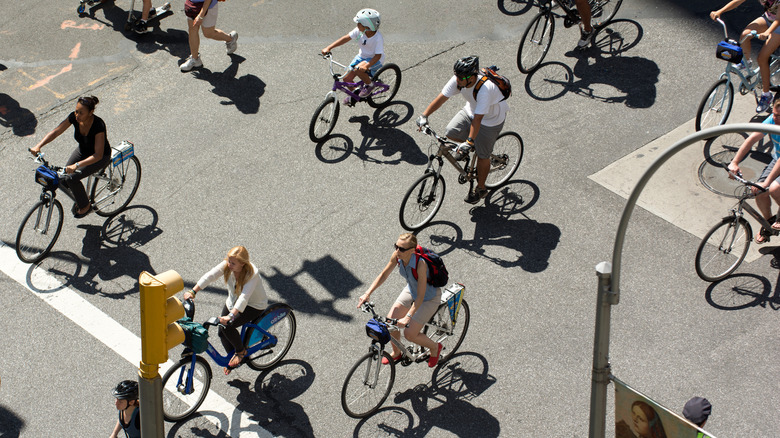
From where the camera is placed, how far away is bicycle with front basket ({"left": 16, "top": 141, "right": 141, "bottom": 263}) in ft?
26.2

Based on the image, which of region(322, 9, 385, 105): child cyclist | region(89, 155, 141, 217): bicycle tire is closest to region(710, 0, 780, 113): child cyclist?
region(322, 9, 385, 105): child cyclist

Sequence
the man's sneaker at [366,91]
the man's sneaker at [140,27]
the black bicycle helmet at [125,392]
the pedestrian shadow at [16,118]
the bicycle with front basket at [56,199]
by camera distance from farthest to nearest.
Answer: the man's sneaker at [140,27] < the pedestrian shadow at [16,118] < the man's sneaker at [366,91] < the bicycle with front basket at [56,199] < the black bicycle helmet at [125,392]

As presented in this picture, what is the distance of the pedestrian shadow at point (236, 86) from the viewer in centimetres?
1052

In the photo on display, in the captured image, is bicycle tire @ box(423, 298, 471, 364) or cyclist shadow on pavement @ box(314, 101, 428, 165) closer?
bicycle tire @ box(423, 298, 471, 364)

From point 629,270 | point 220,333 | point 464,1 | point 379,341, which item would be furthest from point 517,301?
point 464,1

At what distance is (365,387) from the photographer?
6465 mm

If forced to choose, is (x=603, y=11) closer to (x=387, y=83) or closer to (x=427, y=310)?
(x=387, y=83)

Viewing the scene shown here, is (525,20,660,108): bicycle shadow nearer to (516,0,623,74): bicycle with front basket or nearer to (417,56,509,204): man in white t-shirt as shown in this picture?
(516,0,623,74): bicycle with front basket

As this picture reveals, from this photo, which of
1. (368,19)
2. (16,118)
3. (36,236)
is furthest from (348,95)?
(16,118)

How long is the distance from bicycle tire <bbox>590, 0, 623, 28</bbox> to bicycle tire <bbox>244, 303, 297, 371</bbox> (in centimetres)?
749

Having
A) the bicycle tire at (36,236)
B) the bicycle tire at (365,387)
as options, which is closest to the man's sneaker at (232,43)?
the bicycle tire at (36,236)

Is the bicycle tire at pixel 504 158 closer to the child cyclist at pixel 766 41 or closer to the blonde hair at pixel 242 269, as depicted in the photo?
the child cyclist at pixel 766 41

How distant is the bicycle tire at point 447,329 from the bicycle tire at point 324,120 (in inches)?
144

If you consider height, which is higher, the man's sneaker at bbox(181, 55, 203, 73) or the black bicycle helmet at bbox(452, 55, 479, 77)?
the black bicycle helmet at bbox(452, 55, 479, 77)
